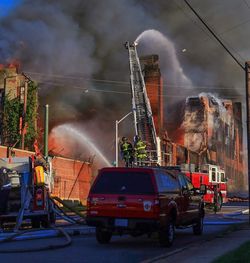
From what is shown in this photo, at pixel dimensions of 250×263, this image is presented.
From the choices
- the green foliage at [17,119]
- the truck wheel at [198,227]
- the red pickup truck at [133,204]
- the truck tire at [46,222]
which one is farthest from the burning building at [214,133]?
the red pickup truck at [133,204]

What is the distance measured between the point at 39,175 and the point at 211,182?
641 inches

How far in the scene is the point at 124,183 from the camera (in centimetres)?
1188

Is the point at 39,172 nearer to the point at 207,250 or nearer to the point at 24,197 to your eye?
the point at 24,197

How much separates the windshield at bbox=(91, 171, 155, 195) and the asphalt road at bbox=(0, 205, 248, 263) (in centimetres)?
121

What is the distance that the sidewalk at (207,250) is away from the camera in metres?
9.70

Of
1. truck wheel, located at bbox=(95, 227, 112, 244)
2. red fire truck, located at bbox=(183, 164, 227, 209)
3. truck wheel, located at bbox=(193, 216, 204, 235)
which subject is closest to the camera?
truck wheel, located at bbox=(95, 227, 112, 244)

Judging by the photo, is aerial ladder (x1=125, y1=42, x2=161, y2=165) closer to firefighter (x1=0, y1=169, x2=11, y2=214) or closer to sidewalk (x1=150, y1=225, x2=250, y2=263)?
firefighter (x1=0, y1=169, x2=11, y2=214)

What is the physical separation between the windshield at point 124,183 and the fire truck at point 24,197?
12.9 ft

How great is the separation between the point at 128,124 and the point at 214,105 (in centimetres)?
2584

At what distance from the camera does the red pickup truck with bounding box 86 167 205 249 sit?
11398mm

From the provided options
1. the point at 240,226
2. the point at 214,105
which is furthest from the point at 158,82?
the point at 240,226

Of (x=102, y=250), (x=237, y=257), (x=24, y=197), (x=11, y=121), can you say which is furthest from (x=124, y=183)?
(x=11, y=121)

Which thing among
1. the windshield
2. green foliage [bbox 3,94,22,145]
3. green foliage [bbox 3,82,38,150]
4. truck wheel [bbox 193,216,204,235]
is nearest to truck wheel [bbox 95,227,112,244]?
the windshield

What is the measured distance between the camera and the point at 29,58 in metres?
62.2
